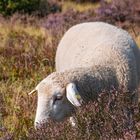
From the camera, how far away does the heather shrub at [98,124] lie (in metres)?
4.48

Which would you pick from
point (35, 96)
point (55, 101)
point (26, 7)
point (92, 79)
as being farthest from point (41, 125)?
point (26, 7)

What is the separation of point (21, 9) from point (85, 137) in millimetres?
11759

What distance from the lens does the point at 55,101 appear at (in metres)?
5.04

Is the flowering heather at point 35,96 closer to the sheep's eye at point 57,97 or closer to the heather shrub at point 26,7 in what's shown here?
the sheep's eye at point 57,97

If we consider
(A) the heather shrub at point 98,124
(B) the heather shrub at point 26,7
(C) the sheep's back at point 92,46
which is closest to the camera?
(A) the heather shrub at point 98,124

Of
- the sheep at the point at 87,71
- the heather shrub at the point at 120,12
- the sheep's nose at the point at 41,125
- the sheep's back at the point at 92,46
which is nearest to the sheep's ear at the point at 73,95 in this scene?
the sheep at the point at 87,71

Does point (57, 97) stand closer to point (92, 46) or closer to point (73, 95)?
point (73, 95)

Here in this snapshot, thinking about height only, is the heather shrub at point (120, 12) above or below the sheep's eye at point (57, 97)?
below

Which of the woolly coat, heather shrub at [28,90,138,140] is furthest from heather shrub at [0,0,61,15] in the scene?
heather shrub at [28,90,138,140]

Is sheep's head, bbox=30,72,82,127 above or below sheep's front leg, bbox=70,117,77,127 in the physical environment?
above

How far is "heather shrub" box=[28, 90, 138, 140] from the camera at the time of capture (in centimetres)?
448

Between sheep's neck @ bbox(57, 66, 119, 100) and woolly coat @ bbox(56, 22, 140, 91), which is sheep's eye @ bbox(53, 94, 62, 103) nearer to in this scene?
sheep's neck @ bbox(57, 66, 119, 100)

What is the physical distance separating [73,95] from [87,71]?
0.53 metres

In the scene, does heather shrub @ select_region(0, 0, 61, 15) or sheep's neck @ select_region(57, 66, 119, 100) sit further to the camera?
heather shrub @ select_region(0, 0, 61, 15)
